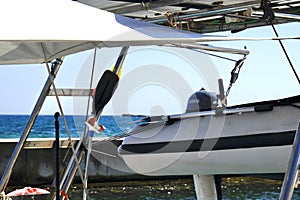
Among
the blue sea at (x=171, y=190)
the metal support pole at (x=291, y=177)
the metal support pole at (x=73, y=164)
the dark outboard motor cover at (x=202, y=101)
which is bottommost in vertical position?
the metal support pole at (x=291, y=177)

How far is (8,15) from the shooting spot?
3.50 metres

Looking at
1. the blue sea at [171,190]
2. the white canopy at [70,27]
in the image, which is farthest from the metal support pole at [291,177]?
the blue sea at [171,190]

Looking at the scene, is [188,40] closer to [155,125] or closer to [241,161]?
[241,161]

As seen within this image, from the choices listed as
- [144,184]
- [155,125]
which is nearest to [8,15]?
[155,125]

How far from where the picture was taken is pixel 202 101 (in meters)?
6.98

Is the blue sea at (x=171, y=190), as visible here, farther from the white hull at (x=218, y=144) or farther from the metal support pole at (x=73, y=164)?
the metal support pole at (x=73, y=164)

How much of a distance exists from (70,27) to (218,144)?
9.34ft

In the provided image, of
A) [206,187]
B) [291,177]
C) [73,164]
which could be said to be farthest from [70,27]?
[206,187]

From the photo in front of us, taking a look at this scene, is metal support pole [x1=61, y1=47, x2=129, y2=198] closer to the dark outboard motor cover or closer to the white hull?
the white hull

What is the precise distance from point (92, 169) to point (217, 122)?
A: 36.3ft

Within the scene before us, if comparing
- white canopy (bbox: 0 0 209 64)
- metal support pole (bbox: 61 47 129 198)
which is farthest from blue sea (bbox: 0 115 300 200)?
white canopy (bbox: 0 0 209 64)

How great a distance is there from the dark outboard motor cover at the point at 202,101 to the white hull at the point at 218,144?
0.31m

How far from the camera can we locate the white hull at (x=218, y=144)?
5816 millimetres

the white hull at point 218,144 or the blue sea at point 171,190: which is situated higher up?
the blue sea at point 171,190
